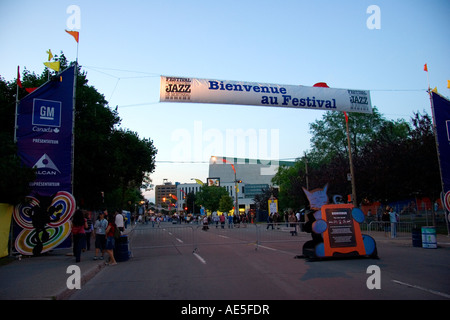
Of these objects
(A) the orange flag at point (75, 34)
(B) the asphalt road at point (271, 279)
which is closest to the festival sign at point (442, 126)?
(B) the asphalt road at point (271, 279)

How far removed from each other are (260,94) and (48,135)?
29.1 ft

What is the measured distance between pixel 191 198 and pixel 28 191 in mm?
110865

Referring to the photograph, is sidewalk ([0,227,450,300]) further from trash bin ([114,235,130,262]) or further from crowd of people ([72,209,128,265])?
trash bin ([114,235,130,262])

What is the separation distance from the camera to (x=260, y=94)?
15023mm

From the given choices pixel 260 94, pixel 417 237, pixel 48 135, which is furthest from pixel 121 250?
pixel 417 237

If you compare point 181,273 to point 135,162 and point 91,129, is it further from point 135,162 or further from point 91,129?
point 135,162

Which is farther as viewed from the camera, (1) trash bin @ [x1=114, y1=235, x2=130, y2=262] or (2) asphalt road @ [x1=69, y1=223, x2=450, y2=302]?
(1) trash bin @ [x1=114, y1=235, x2=130, y2=262]

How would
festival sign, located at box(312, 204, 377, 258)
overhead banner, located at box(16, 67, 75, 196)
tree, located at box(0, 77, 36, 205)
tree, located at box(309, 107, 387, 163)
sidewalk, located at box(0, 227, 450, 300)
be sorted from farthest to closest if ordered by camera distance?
tree, located at box(309, 107, 387, 163), overhead banner, located at box(16, 67, 75, 196), tree, located at box(0, 77, 36, 205), festival sign, located at box(312, 204, 377, 258), sidewalk, located at box(0, 227, 450, 300)

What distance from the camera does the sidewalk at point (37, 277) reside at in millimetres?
7008

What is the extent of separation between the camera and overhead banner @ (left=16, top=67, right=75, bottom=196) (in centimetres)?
1402

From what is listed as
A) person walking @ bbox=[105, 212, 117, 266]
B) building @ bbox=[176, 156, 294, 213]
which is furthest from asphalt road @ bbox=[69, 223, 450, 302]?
building @ bbox=[176, 156, 294, 213]

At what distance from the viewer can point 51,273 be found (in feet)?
32.0

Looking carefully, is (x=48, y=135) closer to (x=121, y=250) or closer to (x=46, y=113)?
(x=46, y=113)

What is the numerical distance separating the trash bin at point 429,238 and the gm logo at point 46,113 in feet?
53.5
